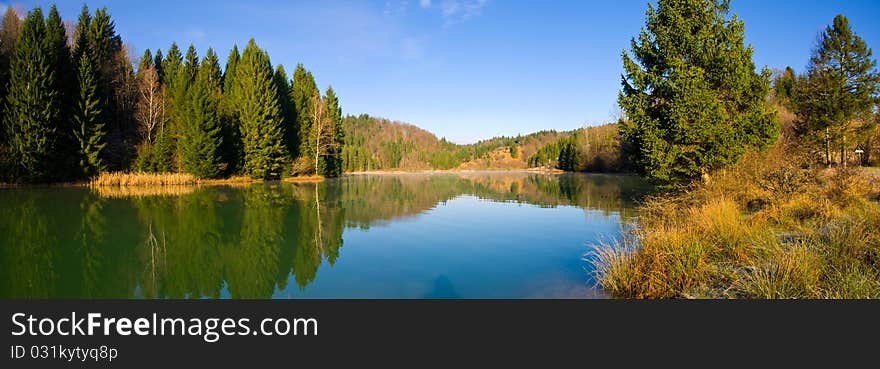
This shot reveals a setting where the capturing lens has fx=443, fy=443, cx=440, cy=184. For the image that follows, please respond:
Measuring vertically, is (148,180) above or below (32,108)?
below

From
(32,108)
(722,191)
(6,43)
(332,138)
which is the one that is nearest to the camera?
(722,191)

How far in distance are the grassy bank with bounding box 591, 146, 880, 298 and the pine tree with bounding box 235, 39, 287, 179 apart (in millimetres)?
30064

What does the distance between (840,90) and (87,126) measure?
42.6 metres

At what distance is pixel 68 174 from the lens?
24.3 meters

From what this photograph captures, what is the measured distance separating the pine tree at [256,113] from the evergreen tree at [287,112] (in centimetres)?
464

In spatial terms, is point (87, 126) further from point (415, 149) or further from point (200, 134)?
point (415, 149)

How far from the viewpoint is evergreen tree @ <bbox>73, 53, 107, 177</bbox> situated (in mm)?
24828

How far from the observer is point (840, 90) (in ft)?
81.4

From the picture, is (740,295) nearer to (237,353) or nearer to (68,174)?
(237,353)

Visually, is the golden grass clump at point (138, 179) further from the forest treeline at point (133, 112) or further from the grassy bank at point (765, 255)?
the grassy bank at point (765, 255)

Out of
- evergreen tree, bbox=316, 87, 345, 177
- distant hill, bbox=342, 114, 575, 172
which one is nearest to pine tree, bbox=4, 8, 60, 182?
evergreen tree, bbox=316, 87, 345, 177

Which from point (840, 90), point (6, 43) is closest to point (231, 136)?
point (6, 43)

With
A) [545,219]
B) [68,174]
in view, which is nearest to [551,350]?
[545,219]

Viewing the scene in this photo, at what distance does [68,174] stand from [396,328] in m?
28.8
